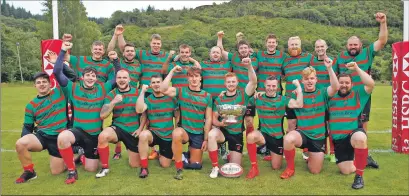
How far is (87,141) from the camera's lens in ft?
16.7

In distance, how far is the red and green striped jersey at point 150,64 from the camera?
6.13 m

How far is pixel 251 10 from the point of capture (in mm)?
87688

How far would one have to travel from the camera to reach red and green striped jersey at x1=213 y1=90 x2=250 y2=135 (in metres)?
5.18

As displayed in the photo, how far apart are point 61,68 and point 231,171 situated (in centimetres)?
263

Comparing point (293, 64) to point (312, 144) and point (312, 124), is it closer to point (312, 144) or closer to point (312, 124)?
point (312, 124)

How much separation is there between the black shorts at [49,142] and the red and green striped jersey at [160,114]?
129 cm

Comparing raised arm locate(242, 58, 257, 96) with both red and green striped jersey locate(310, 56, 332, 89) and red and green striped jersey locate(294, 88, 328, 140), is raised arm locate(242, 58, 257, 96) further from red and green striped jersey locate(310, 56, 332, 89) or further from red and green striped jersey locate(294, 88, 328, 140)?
red and green striped jersey locate(310, 56, 332, 89)

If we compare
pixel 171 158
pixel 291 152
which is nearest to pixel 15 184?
pixel 171 158

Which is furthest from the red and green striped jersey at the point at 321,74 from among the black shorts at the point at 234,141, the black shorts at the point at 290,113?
the black shorts at the point at 234,141

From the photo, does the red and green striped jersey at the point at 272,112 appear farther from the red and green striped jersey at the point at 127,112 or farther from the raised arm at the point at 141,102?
the red and green striped jersey at the point at 127,112

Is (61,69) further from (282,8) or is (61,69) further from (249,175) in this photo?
(282,8)

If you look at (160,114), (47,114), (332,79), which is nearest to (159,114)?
(160,114)

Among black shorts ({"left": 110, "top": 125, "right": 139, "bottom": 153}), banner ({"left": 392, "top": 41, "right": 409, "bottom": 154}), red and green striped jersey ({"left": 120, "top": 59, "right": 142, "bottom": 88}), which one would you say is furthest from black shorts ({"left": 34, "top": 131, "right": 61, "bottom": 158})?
banner ({"left": 392, "top": 41, "right": 409, "bottom": 154})

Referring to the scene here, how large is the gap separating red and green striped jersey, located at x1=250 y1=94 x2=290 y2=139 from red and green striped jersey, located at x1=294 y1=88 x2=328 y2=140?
0.24 metres
